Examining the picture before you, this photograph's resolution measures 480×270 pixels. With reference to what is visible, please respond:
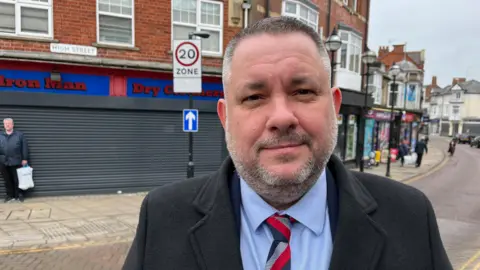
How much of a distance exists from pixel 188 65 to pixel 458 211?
26.5 feet

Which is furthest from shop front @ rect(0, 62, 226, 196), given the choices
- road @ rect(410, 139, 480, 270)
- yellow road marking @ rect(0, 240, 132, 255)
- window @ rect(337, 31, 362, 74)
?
window @ rect(337, 31, 362, 74)

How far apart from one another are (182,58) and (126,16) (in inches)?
169

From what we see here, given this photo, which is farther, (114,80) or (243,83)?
(114,80)

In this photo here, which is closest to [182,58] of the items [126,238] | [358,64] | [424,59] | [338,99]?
[126,238]

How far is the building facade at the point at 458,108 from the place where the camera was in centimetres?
6762

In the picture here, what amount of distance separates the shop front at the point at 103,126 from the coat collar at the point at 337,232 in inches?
369

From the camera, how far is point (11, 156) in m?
8.74

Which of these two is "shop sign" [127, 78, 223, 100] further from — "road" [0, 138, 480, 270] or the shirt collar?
the shirt collar

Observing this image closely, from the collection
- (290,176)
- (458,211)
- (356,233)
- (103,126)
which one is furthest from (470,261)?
(103,126)

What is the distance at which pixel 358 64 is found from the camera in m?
17.5

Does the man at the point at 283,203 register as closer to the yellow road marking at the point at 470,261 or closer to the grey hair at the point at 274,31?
the grey hair at the point at 274,31

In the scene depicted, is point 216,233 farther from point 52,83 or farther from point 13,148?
point 52,83

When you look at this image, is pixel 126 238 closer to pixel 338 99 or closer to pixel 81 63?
pixel 81 63

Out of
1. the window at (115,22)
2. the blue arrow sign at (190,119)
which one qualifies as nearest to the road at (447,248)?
the blue arrow sign at (190,119)
